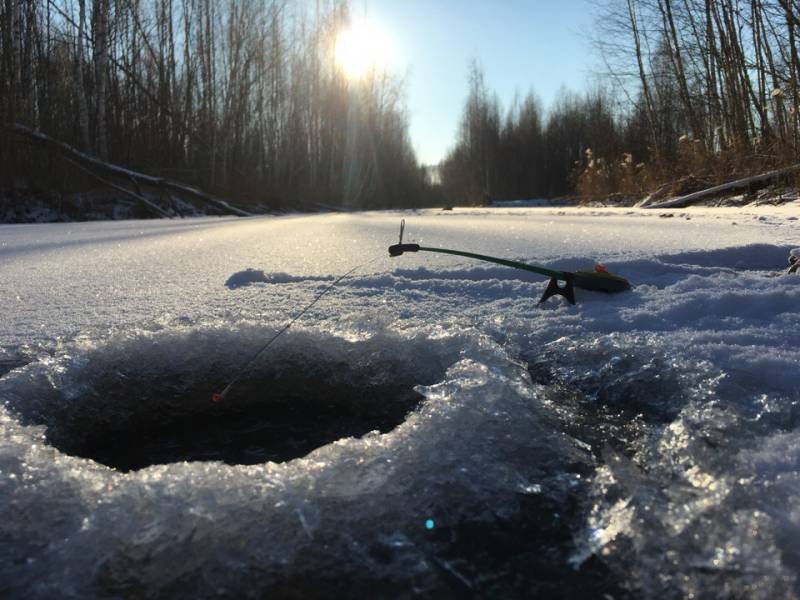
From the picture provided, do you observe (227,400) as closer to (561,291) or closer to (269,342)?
(269,342)

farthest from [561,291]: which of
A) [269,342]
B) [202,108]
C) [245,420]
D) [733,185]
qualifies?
[202,108]

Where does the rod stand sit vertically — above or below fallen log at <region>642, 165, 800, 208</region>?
below

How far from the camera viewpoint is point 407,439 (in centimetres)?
84

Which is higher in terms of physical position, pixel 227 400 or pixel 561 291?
pixel 561 291

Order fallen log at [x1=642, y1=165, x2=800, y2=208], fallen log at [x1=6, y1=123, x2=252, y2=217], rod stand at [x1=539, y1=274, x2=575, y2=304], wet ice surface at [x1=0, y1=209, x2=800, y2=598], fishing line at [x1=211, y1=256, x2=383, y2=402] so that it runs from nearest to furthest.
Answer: wet ice surface at [x1=0, y1=209, x2=800, y2=598] → fishing line at [x1=211, y1=256, x2=383, y2=402] → rod stand at [x1=539, y1=274, x2=575, y2=304] → fallen log at [x1=642, y1=165, x2=800, y2=208] → fallen log at [x1=6, y1=123, x2=252, y2=217]

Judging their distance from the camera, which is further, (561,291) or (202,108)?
(202,108)

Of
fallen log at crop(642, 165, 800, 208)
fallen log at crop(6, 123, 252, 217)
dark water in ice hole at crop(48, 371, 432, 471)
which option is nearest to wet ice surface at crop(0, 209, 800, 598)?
dark water in ice hole at crop(48, 371, 432, 471)

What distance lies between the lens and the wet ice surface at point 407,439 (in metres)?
0.61

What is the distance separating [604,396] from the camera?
1061 mm

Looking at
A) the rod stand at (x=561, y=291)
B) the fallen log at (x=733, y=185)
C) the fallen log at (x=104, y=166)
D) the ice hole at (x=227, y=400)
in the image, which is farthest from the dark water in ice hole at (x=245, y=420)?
the fallen log at (x=104, y=166)

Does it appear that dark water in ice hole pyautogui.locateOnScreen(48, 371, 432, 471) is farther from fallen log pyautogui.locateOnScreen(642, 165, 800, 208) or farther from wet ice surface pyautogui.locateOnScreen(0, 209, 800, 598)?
fallen log pyautogui.locateOnScreen(642, 165, 800, 208)

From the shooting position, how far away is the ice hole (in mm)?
1060

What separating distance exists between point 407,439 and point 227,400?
59cm

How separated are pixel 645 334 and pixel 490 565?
2.76 ft
